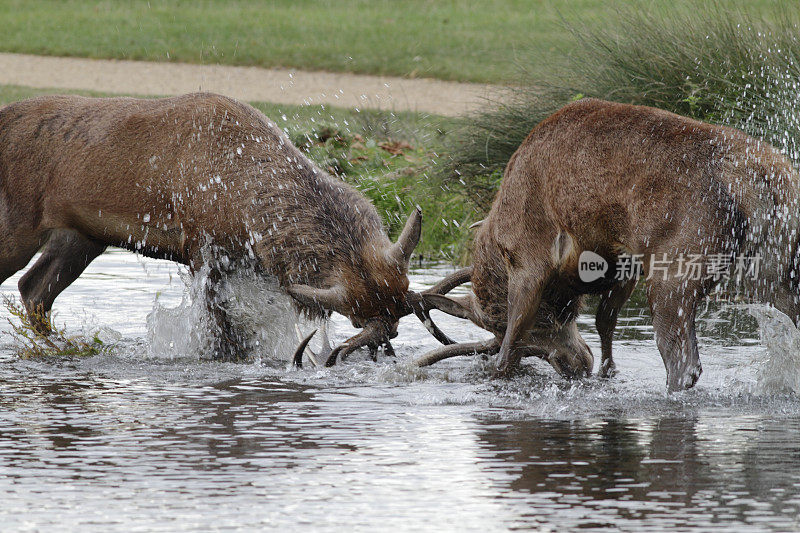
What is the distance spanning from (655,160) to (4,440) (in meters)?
3.33

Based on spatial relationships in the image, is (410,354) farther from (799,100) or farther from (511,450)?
(799,100)

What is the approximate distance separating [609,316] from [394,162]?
291 inches

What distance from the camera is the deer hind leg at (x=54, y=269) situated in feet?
29.3

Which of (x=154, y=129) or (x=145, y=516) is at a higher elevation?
(x=154, y=129)

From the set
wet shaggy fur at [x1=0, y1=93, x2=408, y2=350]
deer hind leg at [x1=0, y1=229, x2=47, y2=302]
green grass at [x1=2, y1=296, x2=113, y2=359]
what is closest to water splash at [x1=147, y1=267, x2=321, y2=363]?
wet shaggy fur at [x1=0, y1=93, x2=408, y2=350]

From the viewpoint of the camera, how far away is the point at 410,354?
8.37 m

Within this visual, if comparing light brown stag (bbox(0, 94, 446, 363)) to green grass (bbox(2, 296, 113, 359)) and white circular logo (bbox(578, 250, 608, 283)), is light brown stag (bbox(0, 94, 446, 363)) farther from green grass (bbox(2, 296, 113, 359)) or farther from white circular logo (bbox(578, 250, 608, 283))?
white circular logo (bbox(578, 250, 608, 283))

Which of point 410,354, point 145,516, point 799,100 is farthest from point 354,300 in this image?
point 799,100

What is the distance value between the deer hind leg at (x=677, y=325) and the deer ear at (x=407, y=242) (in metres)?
1.64

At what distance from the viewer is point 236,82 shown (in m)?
Answer: 20.7

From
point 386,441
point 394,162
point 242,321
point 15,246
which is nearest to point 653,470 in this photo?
point 386,441

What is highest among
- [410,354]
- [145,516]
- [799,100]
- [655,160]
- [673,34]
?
[673,34]

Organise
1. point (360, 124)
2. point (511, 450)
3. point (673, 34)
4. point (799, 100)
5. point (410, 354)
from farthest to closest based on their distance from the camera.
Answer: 1. point (360, 124)
2. point (673, 34)
3. point (799, 100)
4. point (410, 354)
5. point (511, 450)

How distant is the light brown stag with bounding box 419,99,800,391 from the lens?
20.0 feet
